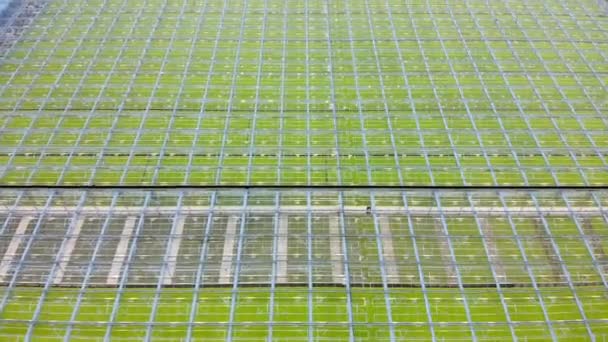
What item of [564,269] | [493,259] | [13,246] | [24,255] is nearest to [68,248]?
[24,255]

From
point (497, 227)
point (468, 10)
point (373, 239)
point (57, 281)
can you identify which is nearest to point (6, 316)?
point (57, 281)

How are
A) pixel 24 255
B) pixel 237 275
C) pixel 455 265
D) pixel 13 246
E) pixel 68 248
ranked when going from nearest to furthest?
pixel 237 275 < pixel 455 265 < pixel 24 255 < pixel 68 248 < pixel 13 246

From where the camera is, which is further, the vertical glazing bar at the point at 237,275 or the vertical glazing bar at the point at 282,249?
the vertical glazing bar at the point at 282,249

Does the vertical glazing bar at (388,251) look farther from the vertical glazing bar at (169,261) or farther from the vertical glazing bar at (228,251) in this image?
the vertical glazing bar at (169,261)

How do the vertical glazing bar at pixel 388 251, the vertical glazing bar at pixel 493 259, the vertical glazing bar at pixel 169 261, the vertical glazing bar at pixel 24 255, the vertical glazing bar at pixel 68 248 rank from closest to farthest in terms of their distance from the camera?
the vertical glazing bar at pixel 169 261 < the vertical glazing bar at pixel 493 259 < the vertical glazing bar at pixel 24 255 < the vertical glazing bar at pixel 68 248 < the vertical glazing bar at pixel 388 251

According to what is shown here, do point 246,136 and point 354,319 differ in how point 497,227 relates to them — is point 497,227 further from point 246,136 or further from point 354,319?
point 246,136

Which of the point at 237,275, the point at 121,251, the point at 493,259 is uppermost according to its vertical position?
the point at 493,259

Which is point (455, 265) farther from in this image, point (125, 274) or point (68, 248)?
point (68, 248)

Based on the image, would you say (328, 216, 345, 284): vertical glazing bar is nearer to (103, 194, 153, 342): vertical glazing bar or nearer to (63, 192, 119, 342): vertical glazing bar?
(103, 194, 153, 342): vertical glazing bar

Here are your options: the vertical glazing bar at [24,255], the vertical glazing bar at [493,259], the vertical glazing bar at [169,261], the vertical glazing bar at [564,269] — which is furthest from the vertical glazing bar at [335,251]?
the vertical glazing bar at [24,255]

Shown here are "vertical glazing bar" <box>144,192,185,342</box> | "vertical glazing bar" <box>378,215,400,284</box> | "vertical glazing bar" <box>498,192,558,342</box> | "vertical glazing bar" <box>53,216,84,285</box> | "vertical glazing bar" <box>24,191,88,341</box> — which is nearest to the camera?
"vertical glazing bar" <box>24,191,88,341</box>

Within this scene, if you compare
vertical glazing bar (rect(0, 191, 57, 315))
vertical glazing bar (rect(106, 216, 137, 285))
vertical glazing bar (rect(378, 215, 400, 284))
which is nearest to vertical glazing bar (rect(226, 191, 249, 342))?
vertical glazing bar (rect(106, 216, 137, 285))
